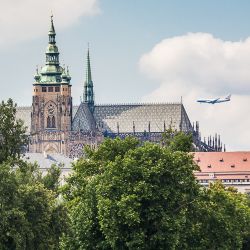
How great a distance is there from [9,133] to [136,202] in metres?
10.9

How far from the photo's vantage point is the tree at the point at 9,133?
81688 mm

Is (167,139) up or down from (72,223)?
up

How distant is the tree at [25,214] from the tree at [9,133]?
918 millimetres

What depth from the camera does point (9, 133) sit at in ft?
268

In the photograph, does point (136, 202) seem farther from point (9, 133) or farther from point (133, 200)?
point (9, 133)

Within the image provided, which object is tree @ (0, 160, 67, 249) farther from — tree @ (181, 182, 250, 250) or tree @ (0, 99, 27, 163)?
tree @ (181, 182, 250, 250)

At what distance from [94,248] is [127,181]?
15.4 feet

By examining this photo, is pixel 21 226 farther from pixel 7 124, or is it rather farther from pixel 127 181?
pixel 127 181

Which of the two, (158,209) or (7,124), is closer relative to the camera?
(7,124)

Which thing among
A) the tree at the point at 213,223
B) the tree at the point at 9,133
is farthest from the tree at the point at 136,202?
the tree at the point at 9,133

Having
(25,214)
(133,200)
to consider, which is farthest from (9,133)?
(133,200)

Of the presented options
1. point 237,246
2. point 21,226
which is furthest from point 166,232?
point 237,246

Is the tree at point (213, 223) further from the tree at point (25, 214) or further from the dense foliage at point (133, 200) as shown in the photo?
the tree at point (25, 214)

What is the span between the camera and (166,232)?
292ft
